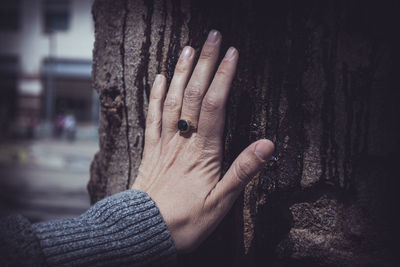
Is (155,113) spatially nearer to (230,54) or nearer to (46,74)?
(230,54)

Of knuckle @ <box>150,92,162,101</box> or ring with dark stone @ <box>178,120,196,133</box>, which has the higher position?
knuckle @ <box>150,92,162,101</box>

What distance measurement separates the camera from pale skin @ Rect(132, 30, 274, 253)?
878 mm

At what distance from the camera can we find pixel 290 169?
3.18 ft

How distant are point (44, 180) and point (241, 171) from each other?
7.56m

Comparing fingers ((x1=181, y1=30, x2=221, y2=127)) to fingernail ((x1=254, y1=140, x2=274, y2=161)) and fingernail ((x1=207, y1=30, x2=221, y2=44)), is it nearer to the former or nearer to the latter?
fingernail ((x1=207, y1=30, x2=221, y2=44))

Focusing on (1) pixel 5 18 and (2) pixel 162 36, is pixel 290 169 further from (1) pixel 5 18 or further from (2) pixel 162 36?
(1) pixel 5 18

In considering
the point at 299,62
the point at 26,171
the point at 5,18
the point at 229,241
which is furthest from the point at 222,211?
the point at 5,18

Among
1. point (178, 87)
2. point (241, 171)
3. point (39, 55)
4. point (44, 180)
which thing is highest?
point (39, 55)

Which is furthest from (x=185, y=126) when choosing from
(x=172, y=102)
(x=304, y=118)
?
(x=304, y=118)

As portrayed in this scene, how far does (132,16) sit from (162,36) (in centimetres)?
12

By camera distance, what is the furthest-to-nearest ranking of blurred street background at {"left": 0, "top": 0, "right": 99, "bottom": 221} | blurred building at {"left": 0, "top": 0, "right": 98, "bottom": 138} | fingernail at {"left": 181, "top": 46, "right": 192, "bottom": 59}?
1. blurred building at {"left": 0, "top": 0, "right": 98, "bottom": 138}
2. blurred street background at {"left": 0, "top": 0, "right": 99, "bottom": 221}
3. fingernail at {"left": 181, "top": 46, "right": 192, "bottom": 59}

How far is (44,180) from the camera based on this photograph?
24.5ft

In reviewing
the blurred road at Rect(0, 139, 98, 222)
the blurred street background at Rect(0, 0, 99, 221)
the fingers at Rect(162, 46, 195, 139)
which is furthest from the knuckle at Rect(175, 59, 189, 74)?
the blurred street background at Rect(0, 0, 99, 221)

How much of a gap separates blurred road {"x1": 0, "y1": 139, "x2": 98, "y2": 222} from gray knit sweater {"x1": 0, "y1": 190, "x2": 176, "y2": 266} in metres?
4.39
